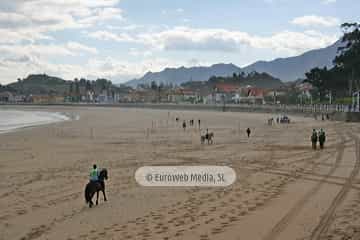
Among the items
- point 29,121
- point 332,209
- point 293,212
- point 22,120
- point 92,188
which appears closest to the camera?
point 293,212

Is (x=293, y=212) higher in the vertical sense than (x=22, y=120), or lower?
higher

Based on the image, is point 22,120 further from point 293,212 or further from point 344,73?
point 293,212

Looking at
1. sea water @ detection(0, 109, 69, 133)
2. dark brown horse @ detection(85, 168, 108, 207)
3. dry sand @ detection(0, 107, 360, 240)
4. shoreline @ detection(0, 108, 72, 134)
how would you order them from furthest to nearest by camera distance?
sea water @ detection(0, 109, 69, 133), shoreline @ detection(0, 108, 72, 134), dark brown horse @ detection(85, 168, 108, 207), dry sand @ detection(0, 107, 360, 240)

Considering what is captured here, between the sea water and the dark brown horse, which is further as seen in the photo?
the sea water

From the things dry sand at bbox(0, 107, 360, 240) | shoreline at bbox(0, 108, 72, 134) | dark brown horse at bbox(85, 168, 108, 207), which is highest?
dark brown horse at bbox(85, 168, 108, 207)

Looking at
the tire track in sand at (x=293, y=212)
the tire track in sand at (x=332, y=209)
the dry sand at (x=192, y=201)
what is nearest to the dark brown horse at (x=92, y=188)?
the dry sand at (x=192, y=201)

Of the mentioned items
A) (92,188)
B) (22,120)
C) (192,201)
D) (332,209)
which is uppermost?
(92,188)

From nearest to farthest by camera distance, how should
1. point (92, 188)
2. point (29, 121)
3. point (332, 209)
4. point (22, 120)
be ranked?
point (332, 209)
point (92, 188)
point (29, 121)
point (22, 120)

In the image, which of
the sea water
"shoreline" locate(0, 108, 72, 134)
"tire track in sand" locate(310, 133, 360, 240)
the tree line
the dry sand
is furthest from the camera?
the tree line

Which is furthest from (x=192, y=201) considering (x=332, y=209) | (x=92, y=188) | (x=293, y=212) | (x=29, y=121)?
(x=29, y=121)

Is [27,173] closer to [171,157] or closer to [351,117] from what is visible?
[171,157]

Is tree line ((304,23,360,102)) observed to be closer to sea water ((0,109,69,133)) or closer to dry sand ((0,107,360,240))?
sea water ((0,109,69,133))

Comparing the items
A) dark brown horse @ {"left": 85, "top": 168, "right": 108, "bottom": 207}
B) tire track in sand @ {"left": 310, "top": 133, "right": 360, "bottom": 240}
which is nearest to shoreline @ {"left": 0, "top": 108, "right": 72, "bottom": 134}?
dark brown horse @ {"left": 85, "top": 168, "right": 108, "bottom": 207}

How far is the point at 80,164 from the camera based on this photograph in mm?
21031
